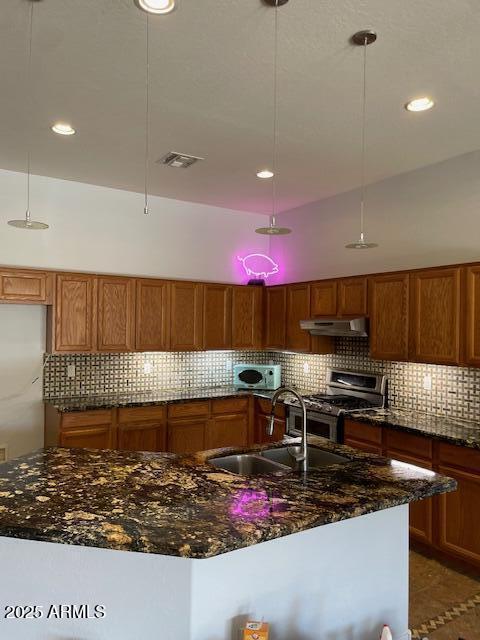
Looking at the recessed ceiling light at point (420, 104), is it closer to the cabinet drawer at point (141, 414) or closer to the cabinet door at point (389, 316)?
the cabinet door at point (389, 316)

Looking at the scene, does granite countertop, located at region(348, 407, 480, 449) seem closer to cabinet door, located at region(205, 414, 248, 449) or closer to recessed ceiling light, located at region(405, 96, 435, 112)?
cabinet door, located at region(205, 414, 248, 449)

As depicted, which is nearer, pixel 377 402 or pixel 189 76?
pixel 189 76

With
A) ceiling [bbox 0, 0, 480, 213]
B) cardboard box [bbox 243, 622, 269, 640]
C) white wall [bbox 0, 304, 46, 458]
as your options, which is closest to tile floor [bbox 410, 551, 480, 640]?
cardboard box [bbox 243, 622, 269, 640]

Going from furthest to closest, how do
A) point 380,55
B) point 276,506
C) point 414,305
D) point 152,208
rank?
point 152,208 < point 414,305 < point 380,55 < point 276,506

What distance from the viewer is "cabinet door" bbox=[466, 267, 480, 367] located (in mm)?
3365


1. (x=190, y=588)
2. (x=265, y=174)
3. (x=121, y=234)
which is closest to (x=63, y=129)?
(x=121, y=234)

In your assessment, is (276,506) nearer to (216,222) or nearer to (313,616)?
(313,616)

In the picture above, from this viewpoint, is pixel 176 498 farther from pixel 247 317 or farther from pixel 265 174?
pixel 247 317

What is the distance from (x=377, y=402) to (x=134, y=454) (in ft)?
8.55

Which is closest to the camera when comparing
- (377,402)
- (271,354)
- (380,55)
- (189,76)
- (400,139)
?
(380,55)

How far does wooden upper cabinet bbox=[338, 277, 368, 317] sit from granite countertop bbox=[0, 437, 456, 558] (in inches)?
78.4

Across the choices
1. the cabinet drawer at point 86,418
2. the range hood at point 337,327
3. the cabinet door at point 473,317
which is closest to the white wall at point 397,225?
the cabinet door at point 473,317

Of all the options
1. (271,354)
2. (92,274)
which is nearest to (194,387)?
(271,354)

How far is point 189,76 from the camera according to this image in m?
2.68
